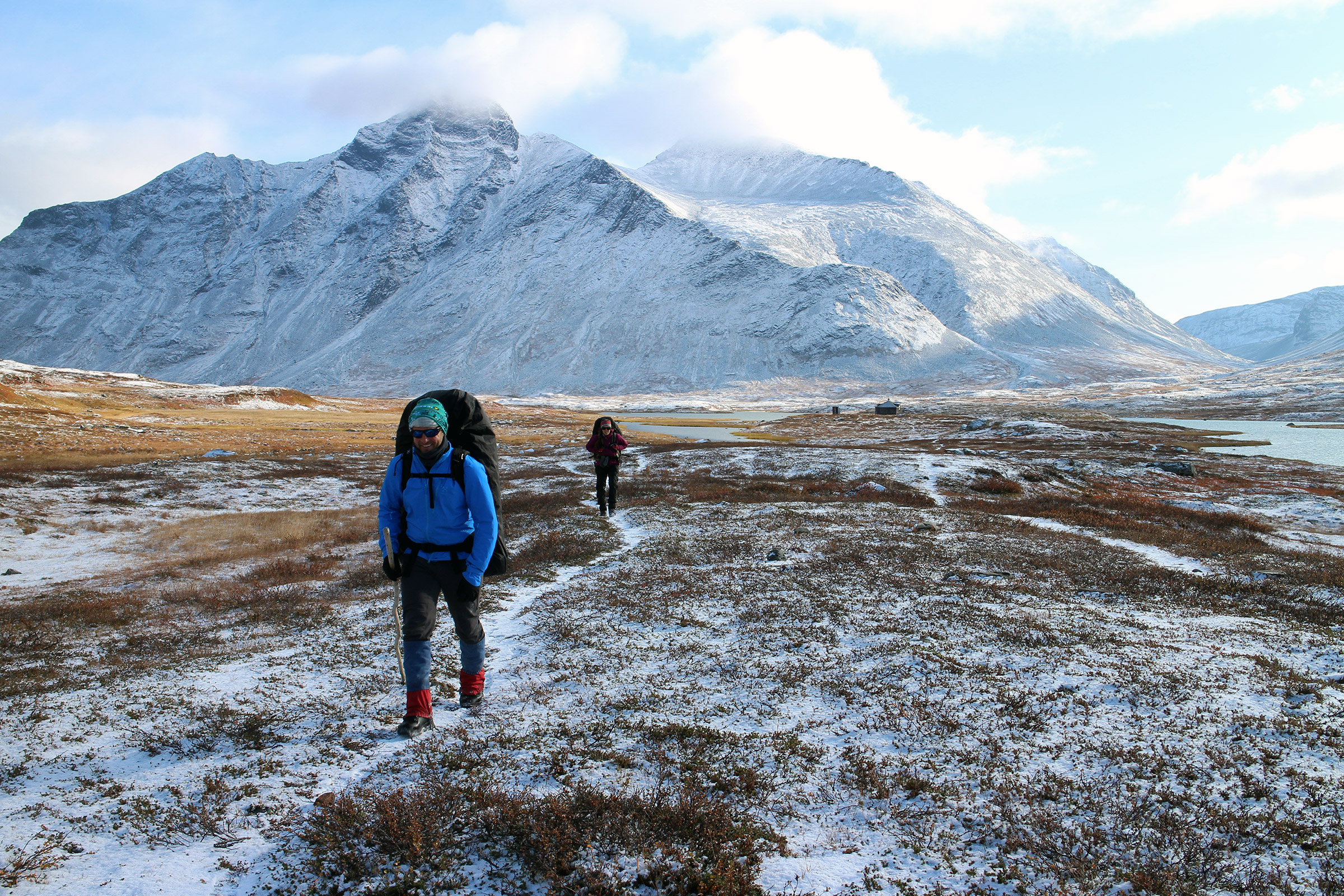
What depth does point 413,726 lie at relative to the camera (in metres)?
6.33

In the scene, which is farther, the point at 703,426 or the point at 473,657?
the point at 703,426

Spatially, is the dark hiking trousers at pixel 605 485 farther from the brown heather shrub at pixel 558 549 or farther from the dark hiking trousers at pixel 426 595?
the dark hiking trousers at pixel 426 595

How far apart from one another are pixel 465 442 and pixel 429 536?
3.56 ft

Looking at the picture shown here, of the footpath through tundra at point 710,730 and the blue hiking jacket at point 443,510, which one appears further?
the blue hiking jacket at point 443,510

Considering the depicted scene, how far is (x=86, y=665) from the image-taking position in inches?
312

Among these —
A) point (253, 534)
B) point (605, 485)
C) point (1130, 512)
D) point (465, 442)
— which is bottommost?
point (1130, 512)

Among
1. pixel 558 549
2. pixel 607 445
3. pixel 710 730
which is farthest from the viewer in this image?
pixel 607 445

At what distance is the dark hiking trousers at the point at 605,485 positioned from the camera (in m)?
19.8

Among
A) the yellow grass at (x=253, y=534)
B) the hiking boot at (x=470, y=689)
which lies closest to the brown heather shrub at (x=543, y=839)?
the hiking boot at (x=470, y=689)

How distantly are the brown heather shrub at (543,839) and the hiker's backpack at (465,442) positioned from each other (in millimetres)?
2396

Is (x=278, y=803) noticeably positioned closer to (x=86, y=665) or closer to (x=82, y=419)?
(x=86, y=665)

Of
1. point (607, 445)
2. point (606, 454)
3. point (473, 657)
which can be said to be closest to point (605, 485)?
point (606, 454)

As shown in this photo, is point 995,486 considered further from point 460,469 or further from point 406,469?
point 406,469

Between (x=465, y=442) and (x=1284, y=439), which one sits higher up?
(x=465, y=442)
